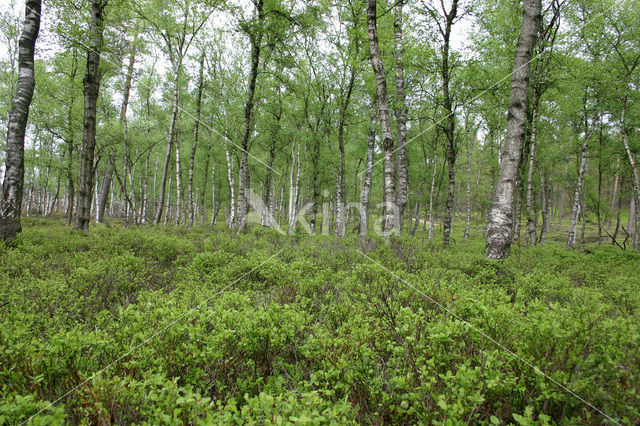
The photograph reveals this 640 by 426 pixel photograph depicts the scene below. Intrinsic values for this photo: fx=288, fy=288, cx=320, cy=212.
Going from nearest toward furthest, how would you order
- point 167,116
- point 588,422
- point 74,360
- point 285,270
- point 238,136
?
point 588,422, point 74,360, point 285,270, point 238,136, point 167,116

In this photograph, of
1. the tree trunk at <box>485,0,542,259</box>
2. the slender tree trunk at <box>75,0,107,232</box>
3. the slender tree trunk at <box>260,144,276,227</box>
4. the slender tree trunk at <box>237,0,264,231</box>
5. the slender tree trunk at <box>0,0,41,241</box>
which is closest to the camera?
the tree trunk at <box>485,0,542,259</box>

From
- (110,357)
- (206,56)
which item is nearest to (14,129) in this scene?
(110,357)

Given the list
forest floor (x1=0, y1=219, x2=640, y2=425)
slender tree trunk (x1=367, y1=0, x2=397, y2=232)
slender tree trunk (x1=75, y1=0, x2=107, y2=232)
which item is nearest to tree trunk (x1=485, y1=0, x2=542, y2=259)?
forest floor (x1=0, y1=219, x2=640, y2=425)

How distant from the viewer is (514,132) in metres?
7.07

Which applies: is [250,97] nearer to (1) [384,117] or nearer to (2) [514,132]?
(1) [384,117]

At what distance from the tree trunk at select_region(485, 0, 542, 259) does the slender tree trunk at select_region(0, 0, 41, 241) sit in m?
12.7

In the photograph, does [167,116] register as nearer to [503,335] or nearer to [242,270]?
[242,270]

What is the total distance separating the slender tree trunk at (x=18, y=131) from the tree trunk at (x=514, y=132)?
12.7 m

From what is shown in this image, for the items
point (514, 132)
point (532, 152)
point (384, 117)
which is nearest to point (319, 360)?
point (514, 132)

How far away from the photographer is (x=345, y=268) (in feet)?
22.4

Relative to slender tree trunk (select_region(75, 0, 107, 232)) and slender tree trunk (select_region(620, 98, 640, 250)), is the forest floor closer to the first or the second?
slender tree trunk (select_region(75, 0, 107, 232))

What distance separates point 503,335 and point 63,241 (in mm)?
10417

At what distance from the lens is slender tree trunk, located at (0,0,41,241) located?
7.75 meters

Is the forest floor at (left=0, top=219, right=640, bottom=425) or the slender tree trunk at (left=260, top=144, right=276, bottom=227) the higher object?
the slender tree trunk at (left=260, top=144, right=276, bottom=227)
